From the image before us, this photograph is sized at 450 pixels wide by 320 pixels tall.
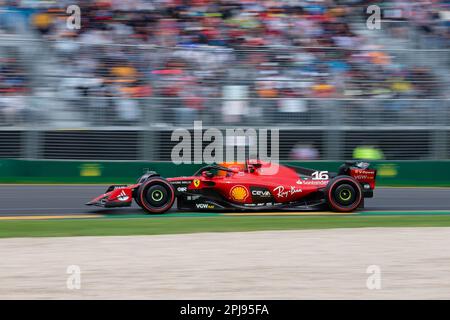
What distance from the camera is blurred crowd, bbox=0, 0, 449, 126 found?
56.1 ft

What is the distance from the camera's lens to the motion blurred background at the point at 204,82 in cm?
1689

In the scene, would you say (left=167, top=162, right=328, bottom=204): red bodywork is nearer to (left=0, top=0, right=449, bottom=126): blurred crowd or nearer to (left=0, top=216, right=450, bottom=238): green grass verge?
(left=0, top=216, right=450, bottom=238): green grass verge

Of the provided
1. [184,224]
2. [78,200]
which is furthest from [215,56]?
[184,224]

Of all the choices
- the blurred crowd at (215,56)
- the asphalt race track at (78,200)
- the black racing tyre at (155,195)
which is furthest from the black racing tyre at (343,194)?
the blurred crowd at (215,56)

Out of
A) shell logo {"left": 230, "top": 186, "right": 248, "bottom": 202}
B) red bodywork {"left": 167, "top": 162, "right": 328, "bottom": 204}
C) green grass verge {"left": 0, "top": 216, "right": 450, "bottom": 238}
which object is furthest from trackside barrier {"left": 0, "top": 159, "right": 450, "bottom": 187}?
green grass verge {"left": 0, "top": 216, "right": 450, "bottom": 238}

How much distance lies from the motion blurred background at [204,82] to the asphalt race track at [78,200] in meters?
1.13

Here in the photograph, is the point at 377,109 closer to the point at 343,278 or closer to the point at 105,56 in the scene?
the point at 105,56

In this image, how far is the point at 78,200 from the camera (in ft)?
47.7

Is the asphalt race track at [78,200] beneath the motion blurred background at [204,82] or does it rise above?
beneath

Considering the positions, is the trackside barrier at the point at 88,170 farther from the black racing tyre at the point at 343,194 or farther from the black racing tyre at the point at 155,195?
the black racing tyre at the point at 155,195

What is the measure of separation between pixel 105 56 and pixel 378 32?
21.2 feet

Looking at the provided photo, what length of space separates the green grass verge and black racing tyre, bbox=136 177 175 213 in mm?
360

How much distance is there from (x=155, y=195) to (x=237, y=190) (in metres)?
1.27

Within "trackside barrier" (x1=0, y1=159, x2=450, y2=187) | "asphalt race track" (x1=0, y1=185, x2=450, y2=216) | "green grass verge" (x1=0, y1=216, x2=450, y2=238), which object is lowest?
"green grass verge" (x1=0, y1=216, x2=450, y2=238)
